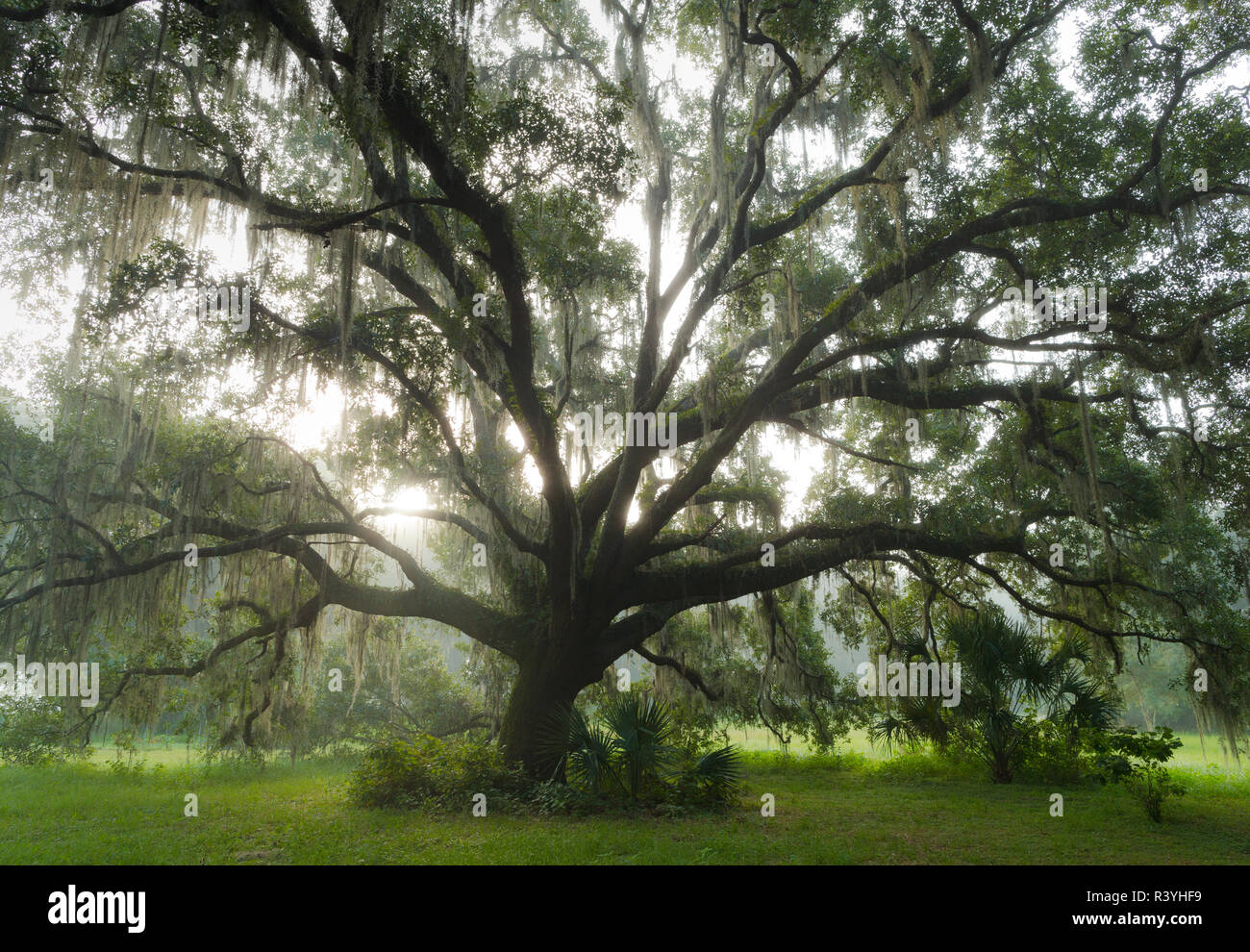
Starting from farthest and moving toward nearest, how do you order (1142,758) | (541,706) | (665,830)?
(541,706)
(1142,758)
(665,830)

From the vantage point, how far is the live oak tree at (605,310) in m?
7.28

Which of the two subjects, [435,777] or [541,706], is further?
[541,706]

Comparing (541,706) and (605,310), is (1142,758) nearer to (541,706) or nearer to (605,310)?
(541,706)

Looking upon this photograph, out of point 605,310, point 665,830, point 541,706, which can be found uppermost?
point 605,310

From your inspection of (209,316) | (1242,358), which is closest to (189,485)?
(209,316)

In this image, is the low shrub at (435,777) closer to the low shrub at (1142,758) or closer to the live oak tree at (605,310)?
the live oak tree at (605,310)

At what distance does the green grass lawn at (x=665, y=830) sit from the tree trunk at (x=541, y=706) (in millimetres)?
1215

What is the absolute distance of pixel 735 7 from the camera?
31.1 feet

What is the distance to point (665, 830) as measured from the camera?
311 inches

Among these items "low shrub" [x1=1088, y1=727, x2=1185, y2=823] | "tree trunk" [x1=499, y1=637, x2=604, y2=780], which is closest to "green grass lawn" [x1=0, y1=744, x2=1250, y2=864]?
"low shrub" [x1=1088, y1=727, x2=1185, y2=823]

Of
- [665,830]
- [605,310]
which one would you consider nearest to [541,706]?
[665,830]

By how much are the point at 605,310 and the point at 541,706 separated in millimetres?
6519

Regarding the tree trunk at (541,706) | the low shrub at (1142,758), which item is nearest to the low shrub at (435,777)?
the tree trunk at (541,706)

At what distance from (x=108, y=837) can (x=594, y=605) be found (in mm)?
6398
